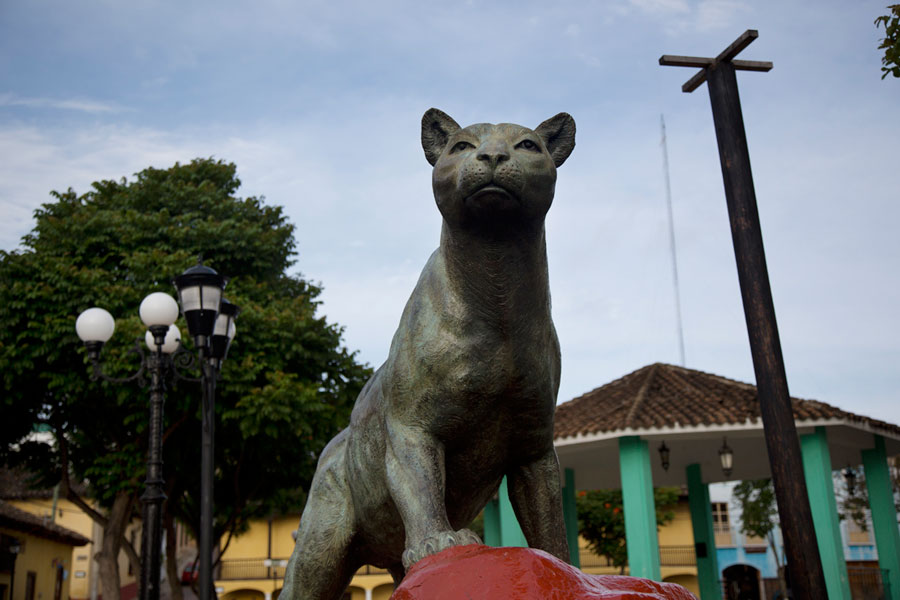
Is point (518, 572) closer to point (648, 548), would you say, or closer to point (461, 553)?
point (461, 553)

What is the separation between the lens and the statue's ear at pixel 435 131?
2.68 m

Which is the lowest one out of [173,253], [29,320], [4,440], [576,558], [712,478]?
[576,558]

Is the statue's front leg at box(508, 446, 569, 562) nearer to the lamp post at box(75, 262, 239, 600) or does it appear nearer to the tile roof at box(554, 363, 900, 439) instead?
the lamp post at box(75, 262, 239, 600)

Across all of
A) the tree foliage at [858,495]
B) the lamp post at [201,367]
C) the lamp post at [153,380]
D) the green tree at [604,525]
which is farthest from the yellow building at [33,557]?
the tree foliage at [858,495]

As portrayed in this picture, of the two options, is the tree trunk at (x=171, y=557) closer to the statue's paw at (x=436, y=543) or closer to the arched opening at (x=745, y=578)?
the statue's paw at (x=436, y=543)

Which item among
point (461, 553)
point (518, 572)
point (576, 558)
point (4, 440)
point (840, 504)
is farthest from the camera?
point (840, 504)

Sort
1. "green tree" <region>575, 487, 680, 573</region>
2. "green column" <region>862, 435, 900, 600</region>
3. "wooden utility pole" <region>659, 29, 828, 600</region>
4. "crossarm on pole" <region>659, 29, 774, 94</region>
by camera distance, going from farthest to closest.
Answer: "green tree" <region>575, 487, 680, 573</region> → "green column" <region>862, 435, 900, 600</region> → "crossarm on pole" <region>659, 29, 774, 94</region> → "wooden utility pole" <region>659, 29, 828, 600</region>

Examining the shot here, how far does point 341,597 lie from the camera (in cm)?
318

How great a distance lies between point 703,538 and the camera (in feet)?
58.1

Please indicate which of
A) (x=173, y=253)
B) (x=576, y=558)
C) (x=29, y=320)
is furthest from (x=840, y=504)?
(x=29, y=320)

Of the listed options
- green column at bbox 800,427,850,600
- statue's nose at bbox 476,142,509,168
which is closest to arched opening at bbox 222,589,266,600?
green column at bbox 800,427,850,600

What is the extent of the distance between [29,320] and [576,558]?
11.8m

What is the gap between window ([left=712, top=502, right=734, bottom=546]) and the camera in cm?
4019

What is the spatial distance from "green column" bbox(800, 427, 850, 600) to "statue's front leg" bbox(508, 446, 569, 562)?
10.6 meters
